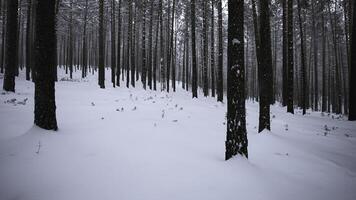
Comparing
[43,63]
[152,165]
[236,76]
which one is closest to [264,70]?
[236,76]

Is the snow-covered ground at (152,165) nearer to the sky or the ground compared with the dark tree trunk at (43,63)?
nearer to the ground

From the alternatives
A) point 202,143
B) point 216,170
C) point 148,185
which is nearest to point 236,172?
point 216,170

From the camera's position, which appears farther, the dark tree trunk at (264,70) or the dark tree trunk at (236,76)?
the dark tree trunk at (264,70)

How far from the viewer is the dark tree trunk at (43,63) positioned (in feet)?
21.4

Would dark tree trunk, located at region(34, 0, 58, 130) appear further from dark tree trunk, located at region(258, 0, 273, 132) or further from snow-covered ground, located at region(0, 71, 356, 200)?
dark tree trunk, located at region(258, 0, 273, 132)

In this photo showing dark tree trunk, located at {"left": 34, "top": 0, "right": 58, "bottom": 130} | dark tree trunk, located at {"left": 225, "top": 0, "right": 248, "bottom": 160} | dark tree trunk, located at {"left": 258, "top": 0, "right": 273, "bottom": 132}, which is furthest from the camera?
dark tree trunk, located at {"left": 258, "top": 0, "right": 273, "bottom": 132}

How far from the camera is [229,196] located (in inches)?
174

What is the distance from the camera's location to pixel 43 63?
258 inches

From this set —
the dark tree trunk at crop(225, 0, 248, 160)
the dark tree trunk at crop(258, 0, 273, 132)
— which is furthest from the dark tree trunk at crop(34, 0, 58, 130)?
the dark tree trunk at crop(258, 0, 273, 132)

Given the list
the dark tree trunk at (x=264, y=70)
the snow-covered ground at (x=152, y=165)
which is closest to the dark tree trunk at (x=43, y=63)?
the snow-covered ground at (x=152, y=165)

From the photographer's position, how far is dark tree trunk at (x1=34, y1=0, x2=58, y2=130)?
21.4 feet

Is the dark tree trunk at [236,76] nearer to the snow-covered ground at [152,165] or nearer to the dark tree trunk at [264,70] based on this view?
the snow-covered ground at [152,165]

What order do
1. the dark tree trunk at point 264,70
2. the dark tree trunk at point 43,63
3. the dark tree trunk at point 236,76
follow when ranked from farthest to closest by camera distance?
the dark tree trunk at point 264,70 → the dark tree trunk at point 43,63 → the dark tree trunk at point 236,76

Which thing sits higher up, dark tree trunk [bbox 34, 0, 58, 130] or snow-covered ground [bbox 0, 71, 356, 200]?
dark tree trunk [bbox 34, 0, 58, 130]
